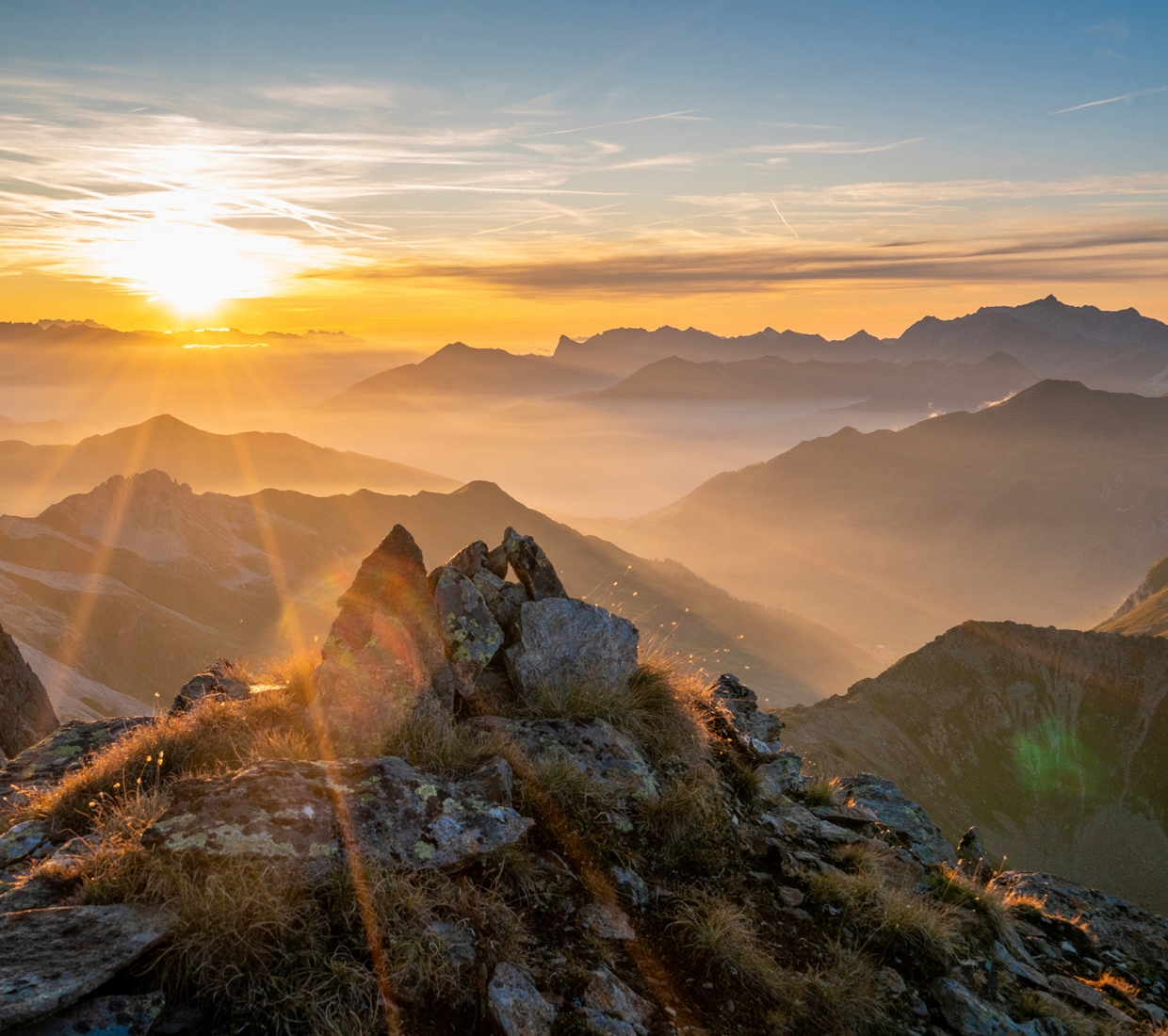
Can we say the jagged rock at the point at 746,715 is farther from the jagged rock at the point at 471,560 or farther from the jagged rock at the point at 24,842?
the jagged rock at the point at 24,842

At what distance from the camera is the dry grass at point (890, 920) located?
7383 mm

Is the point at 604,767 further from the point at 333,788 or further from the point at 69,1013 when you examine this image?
the point at 69,1013

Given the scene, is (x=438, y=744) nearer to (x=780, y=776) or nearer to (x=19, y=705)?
(x=780, y=776)

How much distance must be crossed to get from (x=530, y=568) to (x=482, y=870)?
4.80m

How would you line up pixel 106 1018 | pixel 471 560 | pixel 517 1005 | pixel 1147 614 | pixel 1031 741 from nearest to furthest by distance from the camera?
pixel 106 1018
pixel 517 1005
pixel 471 560
pixel 1031 741
pixel 1147 614

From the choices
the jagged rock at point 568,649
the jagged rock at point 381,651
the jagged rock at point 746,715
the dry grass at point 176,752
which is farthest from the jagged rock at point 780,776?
the dry grass at point 176,752

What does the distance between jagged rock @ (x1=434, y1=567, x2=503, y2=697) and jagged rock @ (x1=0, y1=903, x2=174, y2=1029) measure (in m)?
4.21

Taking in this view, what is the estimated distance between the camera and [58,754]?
8977 millimetres

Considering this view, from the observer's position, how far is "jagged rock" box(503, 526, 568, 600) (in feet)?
34.8

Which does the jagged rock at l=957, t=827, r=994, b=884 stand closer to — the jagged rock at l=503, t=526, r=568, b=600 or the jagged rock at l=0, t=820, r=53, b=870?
the jagged rock at l=503, t=526, r=568, b=600

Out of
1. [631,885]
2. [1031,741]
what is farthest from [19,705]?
[1031,741]

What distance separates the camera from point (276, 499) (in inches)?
7185

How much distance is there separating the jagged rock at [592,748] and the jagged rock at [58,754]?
4.78 m

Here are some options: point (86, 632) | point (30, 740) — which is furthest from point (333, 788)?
point (86, 632)
